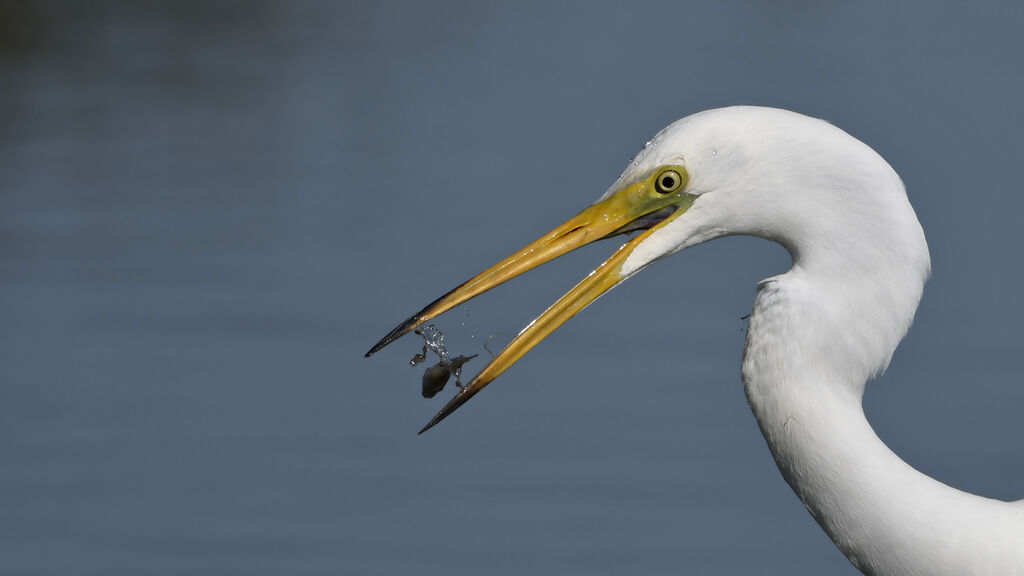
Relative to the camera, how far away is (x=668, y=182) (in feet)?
12.1

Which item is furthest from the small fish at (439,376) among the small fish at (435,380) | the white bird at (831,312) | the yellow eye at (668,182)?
the yellow eye at (668,182)

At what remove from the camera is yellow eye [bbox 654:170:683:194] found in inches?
144

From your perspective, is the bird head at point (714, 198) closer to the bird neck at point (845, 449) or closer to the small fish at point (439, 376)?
the bird neck at point (845, 449)

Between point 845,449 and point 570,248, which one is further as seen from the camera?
point 570,248

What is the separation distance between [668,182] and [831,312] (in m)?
0.50

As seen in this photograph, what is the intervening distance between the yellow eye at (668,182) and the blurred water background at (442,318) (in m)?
2.07

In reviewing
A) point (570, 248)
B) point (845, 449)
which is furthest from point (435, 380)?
point (845, 449)

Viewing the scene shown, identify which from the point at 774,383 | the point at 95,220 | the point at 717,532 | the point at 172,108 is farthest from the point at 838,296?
the point at 172,108

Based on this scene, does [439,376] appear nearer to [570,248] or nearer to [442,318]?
[570,248]

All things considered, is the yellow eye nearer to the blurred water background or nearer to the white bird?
the white bird

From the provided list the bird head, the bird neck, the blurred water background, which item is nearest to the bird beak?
the bird head

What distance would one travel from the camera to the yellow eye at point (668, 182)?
367cm

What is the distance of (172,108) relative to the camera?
12766 mm

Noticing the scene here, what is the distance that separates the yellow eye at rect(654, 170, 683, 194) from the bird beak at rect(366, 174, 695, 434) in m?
0.02
